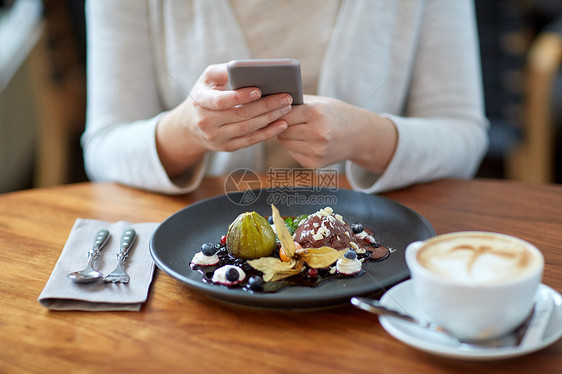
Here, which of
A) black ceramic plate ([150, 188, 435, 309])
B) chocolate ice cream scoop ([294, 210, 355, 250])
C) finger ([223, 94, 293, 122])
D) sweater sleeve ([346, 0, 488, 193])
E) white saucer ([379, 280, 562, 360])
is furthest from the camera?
sweater sleeve ([346, 0, 488, 193])

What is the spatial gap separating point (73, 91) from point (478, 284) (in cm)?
232

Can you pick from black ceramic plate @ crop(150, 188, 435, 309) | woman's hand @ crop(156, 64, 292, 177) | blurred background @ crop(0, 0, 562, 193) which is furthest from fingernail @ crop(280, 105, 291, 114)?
blurred background @ crop(0, 0, 562, 193)

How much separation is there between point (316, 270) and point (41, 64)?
2.00 meters

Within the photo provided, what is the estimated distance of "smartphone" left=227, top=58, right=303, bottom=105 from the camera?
82 cm

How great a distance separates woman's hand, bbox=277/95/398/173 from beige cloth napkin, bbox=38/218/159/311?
0.32 metres

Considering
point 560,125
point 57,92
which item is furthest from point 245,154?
point 560,125

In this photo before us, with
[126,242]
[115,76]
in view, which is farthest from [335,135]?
[115,76]

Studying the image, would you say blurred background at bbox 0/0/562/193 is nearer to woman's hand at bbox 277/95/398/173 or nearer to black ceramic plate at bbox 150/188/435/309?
woman's hand at bbox 277/95/398/173

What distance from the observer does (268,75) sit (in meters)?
0.85

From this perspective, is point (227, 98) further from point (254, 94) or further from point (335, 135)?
point (335, 135)

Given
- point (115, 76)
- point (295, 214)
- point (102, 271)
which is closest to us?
point (102, 271)

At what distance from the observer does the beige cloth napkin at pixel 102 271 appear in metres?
0.67

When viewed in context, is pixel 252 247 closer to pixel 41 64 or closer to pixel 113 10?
pixel 113 10

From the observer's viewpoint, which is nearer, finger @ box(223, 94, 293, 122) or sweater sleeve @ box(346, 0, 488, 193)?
finger @ box(223, 94, 293, 122)
